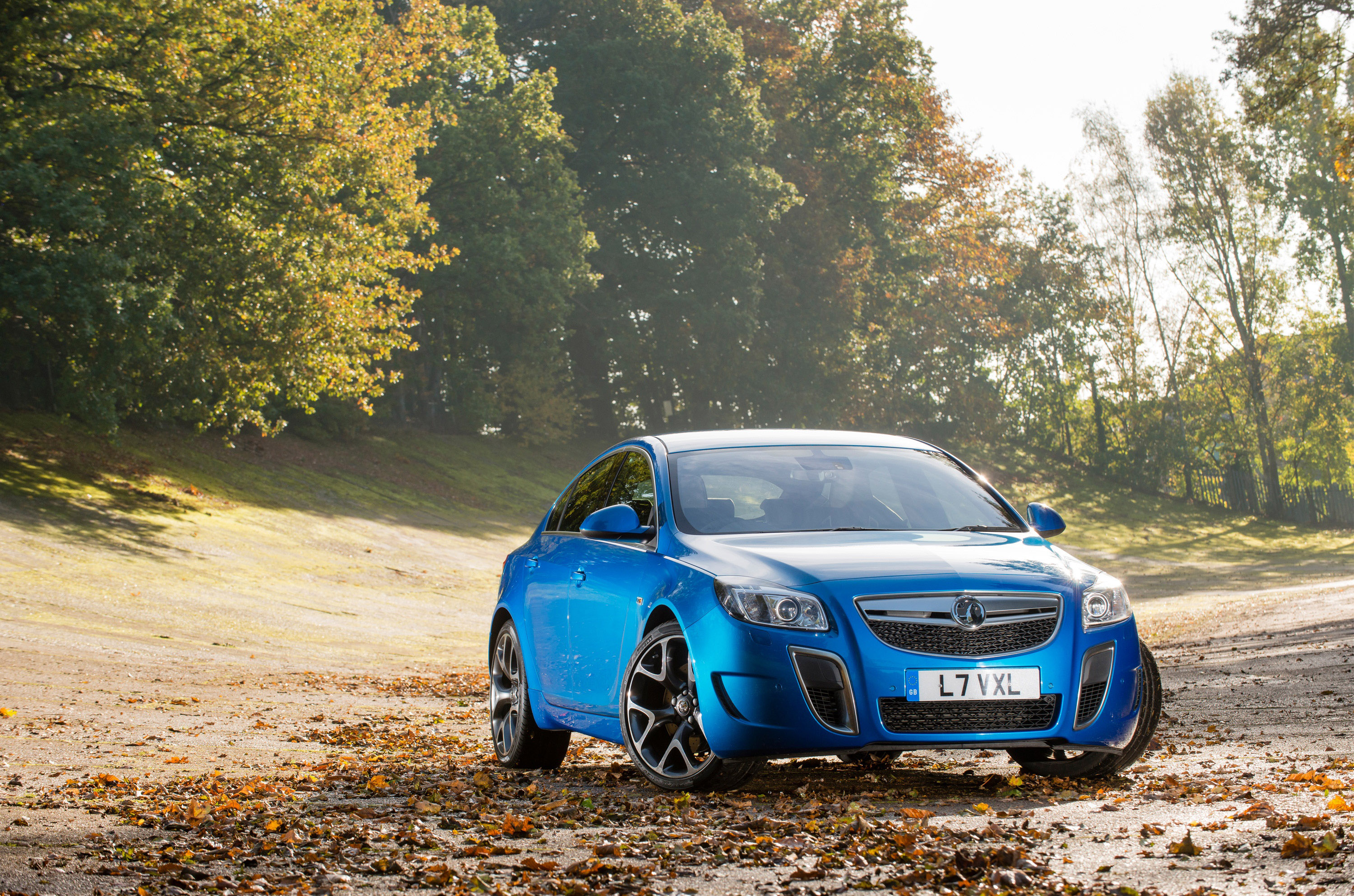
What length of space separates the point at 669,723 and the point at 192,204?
2153 cm

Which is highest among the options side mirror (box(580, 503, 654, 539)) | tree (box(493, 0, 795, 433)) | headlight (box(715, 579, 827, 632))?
tree (box(493, 0, 795, 433))

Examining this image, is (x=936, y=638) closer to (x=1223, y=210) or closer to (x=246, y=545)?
(x=246, y=545)

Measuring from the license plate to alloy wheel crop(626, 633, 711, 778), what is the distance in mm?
975

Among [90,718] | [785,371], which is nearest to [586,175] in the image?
[785,371]

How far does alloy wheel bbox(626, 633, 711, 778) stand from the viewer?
19.7ft

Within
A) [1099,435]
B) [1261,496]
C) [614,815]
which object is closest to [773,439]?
[614,815]

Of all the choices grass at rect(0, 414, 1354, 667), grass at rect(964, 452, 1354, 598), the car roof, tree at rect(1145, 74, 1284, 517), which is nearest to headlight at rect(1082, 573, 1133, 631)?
the car roof

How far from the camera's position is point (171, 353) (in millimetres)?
25547

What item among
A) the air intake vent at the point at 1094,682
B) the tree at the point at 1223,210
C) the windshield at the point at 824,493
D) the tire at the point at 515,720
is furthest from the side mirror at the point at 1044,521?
the tree at the point at 1223,210

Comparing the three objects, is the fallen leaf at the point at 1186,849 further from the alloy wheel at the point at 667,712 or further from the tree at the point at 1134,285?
the tree at the point at 1134,285

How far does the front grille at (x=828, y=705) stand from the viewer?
5.63 meters

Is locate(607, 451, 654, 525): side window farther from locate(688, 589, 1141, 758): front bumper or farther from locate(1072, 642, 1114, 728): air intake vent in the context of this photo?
locate(1072, 642, 1114, 728): air intake vent

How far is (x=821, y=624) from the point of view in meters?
5.66

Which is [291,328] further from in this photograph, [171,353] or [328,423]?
[328,423]
